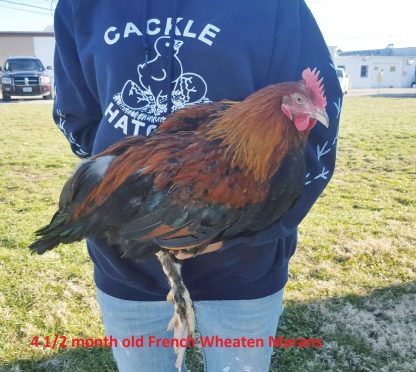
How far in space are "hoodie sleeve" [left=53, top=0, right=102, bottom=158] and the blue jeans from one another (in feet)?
2.06

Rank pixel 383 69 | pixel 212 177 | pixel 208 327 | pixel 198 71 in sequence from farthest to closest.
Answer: pixel 383 69 < pixel 208 327 < pixel 198 71 < pixel 212 177

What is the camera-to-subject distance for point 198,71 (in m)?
1.44

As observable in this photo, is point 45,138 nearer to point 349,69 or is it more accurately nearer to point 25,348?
point 25,348

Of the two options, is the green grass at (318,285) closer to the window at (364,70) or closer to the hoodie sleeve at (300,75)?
the hoodie sleeve at (300,75)

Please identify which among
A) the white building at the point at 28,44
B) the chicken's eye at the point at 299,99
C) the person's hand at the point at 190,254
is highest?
the white building at the point at 28,44

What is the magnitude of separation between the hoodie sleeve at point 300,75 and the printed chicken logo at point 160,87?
28cm

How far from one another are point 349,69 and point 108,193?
51444mm

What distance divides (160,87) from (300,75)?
0.46 meters

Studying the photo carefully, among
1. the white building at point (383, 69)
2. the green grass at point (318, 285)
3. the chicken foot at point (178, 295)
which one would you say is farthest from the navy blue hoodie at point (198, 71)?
the white building at point (383, 69)

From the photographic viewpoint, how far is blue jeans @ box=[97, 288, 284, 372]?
1521 millimetres

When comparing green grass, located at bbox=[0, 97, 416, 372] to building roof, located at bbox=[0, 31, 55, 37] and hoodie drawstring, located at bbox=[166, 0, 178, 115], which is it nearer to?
hoodie drawstring, located at bbox=[166, 0, 178, 115]

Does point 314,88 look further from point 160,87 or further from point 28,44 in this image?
point 28,44

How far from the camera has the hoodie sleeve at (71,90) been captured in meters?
1.57

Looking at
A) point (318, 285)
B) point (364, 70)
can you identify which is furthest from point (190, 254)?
point (364, 70)
